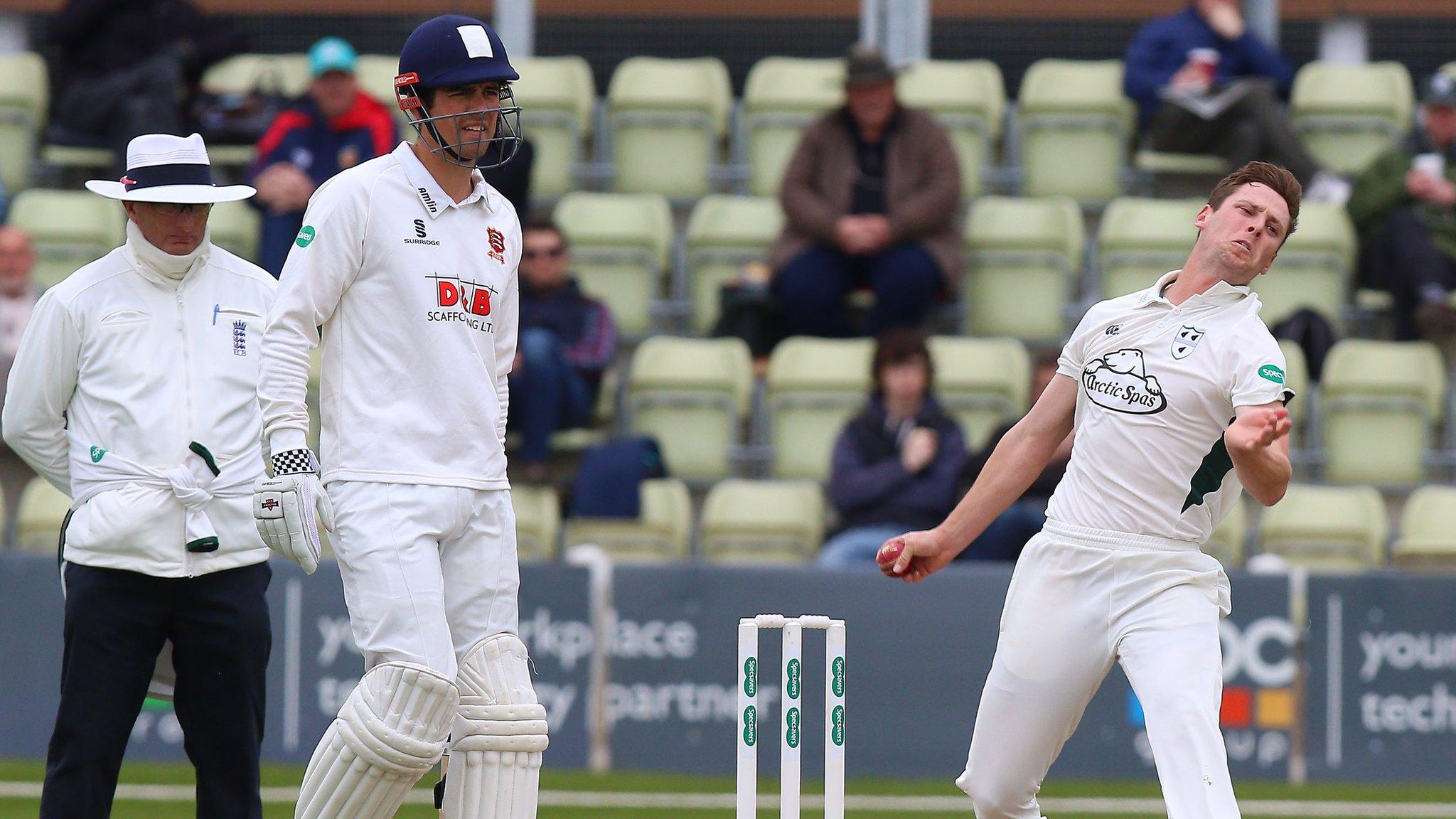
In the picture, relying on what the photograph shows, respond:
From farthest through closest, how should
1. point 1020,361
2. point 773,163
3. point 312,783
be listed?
point 773,163 < point 1020,361 < point 312,783

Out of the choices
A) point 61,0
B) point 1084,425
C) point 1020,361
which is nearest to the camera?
→ point 1084,425

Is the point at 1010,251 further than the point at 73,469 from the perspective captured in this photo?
Yes

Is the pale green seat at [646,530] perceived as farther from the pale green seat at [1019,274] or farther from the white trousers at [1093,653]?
the white trousers at [1093,653]

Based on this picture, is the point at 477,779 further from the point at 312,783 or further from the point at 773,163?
the point at 773,163

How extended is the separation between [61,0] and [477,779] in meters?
9.28

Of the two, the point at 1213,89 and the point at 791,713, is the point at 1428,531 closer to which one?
the point at 1213,89

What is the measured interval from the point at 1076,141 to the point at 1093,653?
280 inches

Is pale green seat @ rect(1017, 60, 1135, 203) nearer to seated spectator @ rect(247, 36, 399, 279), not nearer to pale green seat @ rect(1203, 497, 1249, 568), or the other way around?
pale green seat @ rect(1203, 497, 1249, 568)

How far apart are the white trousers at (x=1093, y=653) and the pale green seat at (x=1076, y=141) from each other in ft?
22.3

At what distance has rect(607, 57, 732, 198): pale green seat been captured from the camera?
11.7 m

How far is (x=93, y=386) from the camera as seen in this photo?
528 cm

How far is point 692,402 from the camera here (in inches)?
409

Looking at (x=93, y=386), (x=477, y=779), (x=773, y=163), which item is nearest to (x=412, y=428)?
(x=477, y=779)

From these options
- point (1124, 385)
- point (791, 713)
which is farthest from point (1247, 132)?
point (791, 713)
